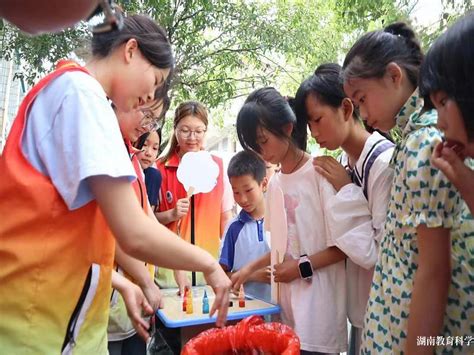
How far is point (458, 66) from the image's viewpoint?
92cm

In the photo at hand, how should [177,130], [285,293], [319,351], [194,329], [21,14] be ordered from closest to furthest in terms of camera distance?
[21,14] < [319,351] < [285,293] < [194,329] < [177,130]

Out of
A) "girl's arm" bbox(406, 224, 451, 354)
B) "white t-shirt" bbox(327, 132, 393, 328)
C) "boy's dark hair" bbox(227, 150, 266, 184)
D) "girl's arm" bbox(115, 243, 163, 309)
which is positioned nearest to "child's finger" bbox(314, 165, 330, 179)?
"white t-shirt" bbox(327, 132, 393, 328)

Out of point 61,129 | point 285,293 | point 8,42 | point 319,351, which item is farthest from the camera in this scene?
point 8,42

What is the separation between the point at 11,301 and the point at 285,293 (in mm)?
1224

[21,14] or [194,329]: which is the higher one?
[21,14]

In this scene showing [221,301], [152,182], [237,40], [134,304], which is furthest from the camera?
[237,40]

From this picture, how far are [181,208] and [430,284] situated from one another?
1.72 m

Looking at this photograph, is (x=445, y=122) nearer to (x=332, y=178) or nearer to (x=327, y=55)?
(x=332, y=178)

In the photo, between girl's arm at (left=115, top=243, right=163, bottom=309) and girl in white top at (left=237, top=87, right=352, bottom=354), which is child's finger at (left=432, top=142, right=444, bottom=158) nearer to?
girl in white top at (left=237, top=87, right=352, bottom=354)

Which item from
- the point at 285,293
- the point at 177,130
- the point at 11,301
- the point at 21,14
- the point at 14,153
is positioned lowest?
the point at 285,293

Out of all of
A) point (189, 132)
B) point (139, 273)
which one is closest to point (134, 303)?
point (139, 273)

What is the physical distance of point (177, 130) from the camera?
116 inches

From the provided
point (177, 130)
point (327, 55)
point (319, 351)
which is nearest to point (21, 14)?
point (319, 351)

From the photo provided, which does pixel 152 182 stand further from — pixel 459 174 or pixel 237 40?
pixel 237 40
